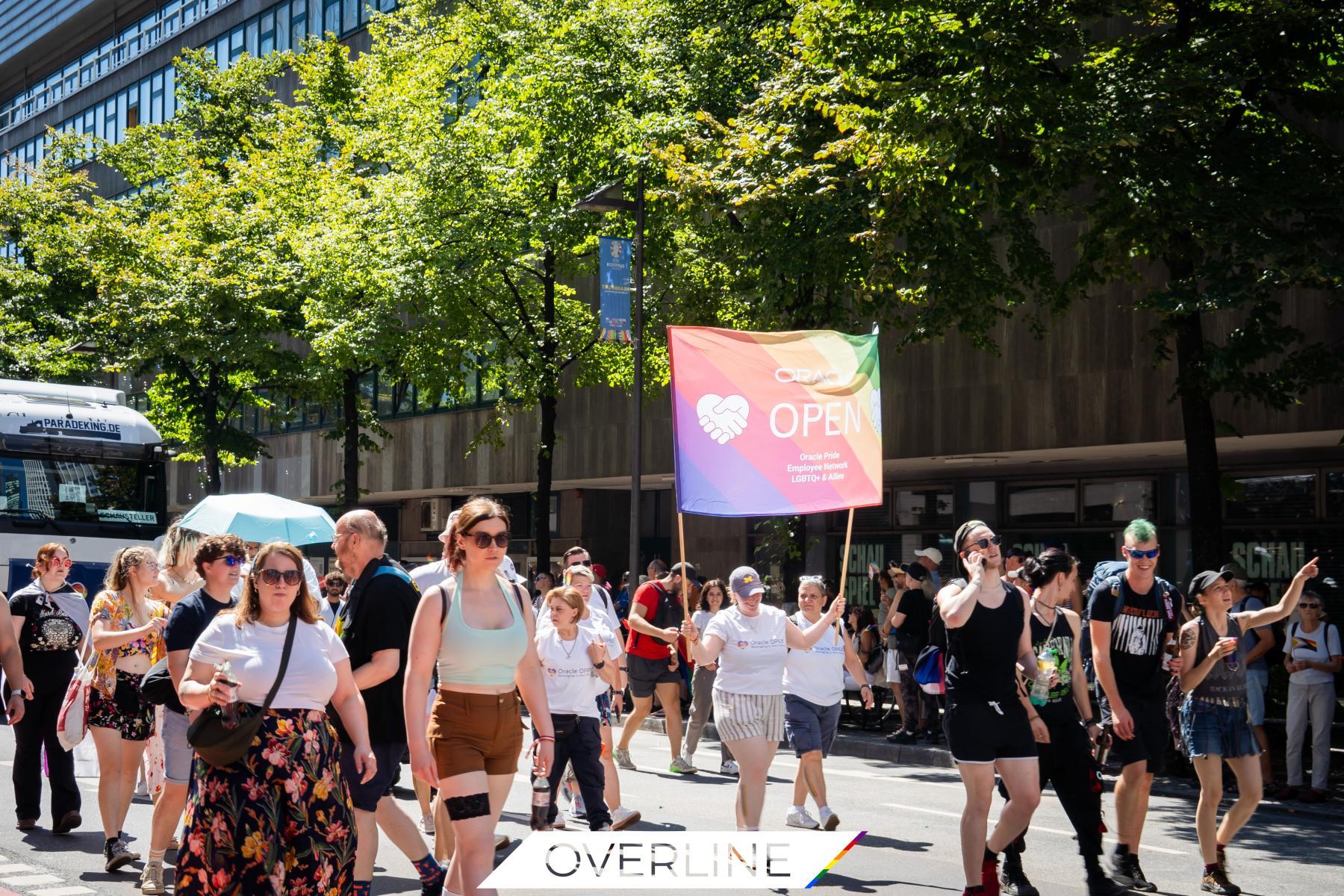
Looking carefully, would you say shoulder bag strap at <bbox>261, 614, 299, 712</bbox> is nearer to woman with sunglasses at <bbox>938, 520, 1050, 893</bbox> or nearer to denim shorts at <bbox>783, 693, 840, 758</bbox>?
woman with sunglasses at <bbox>938, 520, 1050, 893</bbox>

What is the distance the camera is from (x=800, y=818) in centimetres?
1034

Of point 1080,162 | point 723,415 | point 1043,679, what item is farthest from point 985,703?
point 1080,162

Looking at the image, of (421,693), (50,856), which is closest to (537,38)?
(50,856)

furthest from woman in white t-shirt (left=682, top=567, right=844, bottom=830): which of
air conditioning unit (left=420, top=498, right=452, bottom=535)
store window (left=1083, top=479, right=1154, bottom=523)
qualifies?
air conditioning unit (left=420, top=498, right=452, bottom=535)

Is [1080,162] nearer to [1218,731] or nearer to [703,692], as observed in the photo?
[703,692]

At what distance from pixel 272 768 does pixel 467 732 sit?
793mm

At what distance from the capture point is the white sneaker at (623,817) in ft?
33.7

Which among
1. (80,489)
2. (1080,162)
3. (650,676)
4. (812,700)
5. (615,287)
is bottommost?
(650,676)

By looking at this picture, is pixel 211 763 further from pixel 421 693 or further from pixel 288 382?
pixel 288 382

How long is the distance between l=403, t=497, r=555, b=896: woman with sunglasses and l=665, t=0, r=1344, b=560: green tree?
8126 mm

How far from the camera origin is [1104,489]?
2173 cm

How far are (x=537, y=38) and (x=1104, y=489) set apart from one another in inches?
408

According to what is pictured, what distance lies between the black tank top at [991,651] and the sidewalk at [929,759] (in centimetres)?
618

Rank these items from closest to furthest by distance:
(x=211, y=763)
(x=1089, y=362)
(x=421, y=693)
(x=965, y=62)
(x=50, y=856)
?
1. (x=211, y=763)
2. (x=421, y=693)
3. (x=50, y=856)
4. (x=965, y=62)
5. (x=1089, y=362)
